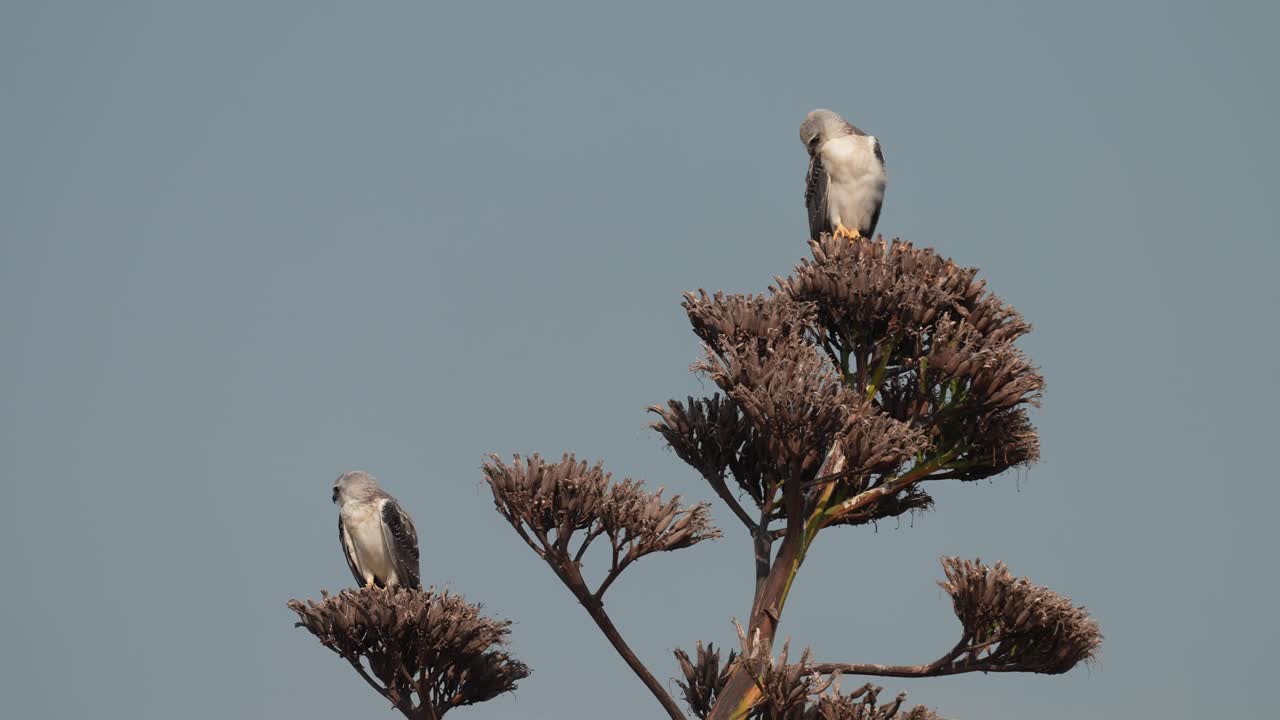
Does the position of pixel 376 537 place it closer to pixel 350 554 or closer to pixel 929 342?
pixel 350 554

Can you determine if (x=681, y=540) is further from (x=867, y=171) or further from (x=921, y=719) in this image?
(x=867, y=171)

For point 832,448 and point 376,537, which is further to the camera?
point 376,537

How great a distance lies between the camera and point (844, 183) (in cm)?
1803

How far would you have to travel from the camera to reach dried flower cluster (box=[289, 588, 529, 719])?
626 inches

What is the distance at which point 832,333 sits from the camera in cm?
1495

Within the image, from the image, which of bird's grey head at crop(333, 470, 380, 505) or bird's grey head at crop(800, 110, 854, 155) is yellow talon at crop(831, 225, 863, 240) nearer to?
bird's grey head at crop(800, 110, 854, 155)

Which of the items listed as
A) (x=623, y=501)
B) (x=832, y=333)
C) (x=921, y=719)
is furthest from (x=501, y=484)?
(x=921, y=719)

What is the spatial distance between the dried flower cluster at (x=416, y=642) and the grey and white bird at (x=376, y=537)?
12.9 feet

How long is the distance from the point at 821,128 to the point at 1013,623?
6711mm

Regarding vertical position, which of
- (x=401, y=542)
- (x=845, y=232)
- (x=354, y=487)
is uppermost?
(x=354, y=487)

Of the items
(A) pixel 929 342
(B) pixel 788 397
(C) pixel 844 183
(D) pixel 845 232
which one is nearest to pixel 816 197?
(C) pixel 844 183

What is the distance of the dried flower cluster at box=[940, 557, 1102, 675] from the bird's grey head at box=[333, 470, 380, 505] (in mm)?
9005

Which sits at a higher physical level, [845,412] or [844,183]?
[844,183]

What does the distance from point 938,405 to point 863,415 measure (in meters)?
1.06
